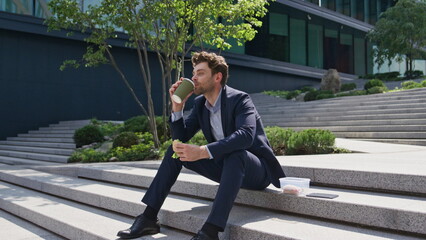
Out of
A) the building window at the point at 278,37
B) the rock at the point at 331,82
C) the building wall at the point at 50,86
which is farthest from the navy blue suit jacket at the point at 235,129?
the building window at the point at 278,37

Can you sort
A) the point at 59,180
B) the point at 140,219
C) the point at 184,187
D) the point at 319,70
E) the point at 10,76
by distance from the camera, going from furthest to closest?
the point at 319,70 → the point at 10,76 → the point at 59,180 → the point at 184,187 → the point at 140,219

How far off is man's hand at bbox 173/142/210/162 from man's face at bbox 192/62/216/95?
63 centimetres

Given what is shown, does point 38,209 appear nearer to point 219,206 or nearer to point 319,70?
point 219,206

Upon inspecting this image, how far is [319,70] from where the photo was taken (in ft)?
97.5

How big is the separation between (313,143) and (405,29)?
2396 centimetres

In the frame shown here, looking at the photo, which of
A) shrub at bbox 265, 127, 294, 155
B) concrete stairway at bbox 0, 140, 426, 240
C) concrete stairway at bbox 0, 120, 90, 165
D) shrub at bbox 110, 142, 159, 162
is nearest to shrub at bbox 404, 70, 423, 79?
Answer: concrete stairway at bbox 0, 120, 90, 165

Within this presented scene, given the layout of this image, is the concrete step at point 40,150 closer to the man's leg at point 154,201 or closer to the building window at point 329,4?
the man's leg at point 154,201

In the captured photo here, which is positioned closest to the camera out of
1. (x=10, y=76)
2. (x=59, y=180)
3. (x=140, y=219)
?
(x=140, y=219)

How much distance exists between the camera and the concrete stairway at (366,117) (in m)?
9.55

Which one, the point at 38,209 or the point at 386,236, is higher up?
the point at 386,236

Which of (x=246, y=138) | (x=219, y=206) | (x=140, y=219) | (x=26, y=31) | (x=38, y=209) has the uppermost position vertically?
(x=26, y=31)

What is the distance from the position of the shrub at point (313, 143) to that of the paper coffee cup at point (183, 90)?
451cm

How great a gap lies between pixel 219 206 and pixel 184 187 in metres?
1.64

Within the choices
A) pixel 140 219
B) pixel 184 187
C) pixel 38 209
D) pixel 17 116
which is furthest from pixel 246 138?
pixel 17 116
